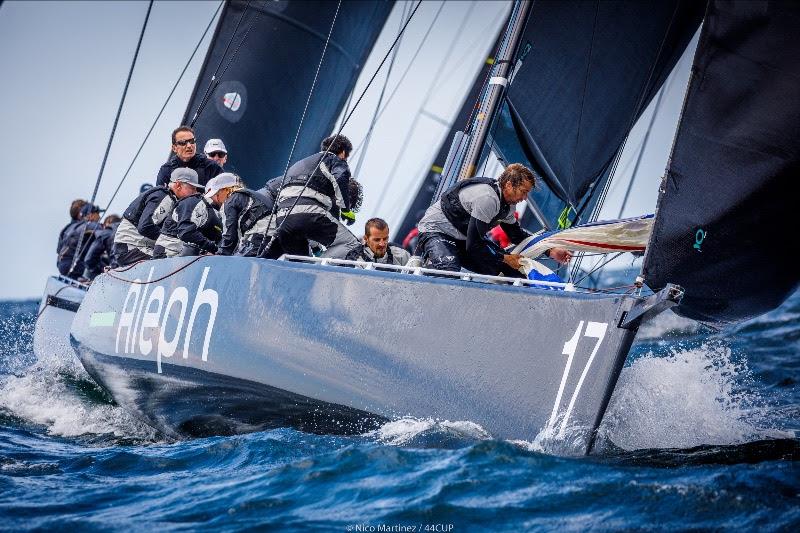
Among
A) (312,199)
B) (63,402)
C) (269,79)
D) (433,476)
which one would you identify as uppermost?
(269,79)

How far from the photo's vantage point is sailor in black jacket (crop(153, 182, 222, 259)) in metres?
5.91

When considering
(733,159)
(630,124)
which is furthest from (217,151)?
(733,159)

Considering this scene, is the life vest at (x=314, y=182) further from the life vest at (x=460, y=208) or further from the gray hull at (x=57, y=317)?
the gray hull at (x=57, y=317)

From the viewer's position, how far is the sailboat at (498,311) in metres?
3.54

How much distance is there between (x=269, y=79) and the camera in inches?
370

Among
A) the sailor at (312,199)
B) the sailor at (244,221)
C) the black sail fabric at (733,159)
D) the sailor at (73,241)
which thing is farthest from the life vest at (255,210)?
the sailor at (73,241)

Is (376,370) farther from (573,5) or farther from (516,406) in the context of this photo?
(573,5)

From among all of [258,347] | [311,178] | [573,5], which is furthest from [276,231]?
[573,5]

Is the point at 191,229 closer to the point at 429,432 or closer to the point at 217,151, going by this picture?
the point at 217,151

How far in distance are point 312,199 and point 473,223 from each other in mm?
931

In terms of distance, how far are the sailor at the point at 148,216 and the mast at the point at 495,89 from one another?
184cm

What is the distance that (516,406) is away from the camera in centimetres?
368

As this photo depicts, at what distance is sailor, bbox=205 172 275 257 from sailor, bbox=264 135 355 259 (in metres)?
0.13

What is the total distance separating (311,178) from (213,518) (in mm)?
2306
